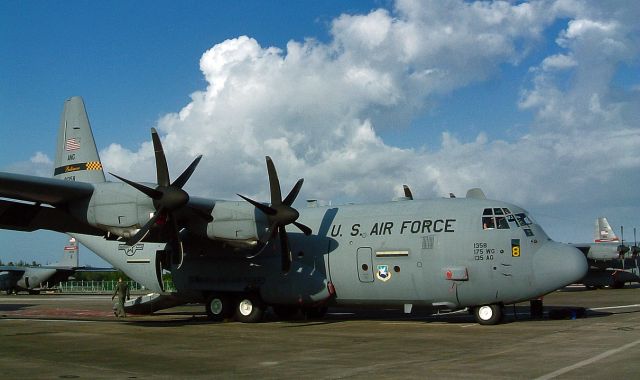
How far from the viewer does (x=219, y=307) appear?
2225cm

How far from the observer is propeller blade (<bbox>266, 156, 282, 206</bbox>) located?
19734 millimetres

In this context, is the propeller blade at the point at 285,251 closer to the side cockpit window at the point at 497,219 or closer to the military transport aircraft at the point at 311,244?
the military transport aircraft at the point at 311,244

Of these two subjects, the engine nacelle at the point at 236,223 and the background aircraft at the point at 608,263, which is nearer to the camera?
the engine nacelle at the point at 236,223

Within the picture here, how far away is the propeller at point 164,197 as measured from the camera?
17922mm

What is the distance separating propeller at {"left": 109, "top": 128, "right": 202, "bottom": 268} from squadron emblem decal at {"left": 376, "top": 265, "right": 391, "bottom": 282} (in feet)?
19.5

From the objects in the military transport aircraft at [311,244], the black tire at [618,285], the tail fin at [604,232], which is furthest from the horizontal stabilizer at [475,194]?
the tail fin at [604,232]

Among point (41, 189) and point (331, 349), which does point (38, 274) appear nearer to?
point (41, 189)

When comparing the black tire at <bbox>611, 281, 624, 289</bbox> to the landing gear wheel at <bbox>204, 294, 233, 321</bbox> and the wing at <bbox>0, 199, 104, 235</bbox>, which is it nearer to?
the landing gear wheel at <bbox>204, 294, 233, 321</bbox>

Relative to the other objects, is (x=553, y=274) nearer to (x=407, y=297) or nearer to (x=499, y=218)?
(x=499, y=218)

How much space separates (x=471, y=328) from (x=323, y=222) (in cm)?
619

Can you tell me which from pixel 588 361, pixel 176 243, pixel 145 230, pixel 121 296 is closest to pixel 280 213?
pixel 176 243

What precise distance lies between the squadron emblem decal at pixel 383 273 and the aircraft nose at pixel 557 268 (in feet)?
13.9

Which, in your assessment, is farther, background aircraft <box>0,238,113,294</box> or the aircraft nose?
background aircraft <box>0,238,113,294</box>

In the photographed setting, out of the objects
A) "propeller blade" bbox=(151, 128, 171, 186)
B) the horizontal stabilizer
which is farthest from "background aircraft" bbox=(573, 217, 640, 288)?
"propeller blade" bbox=(151, 128, 171, 186)
